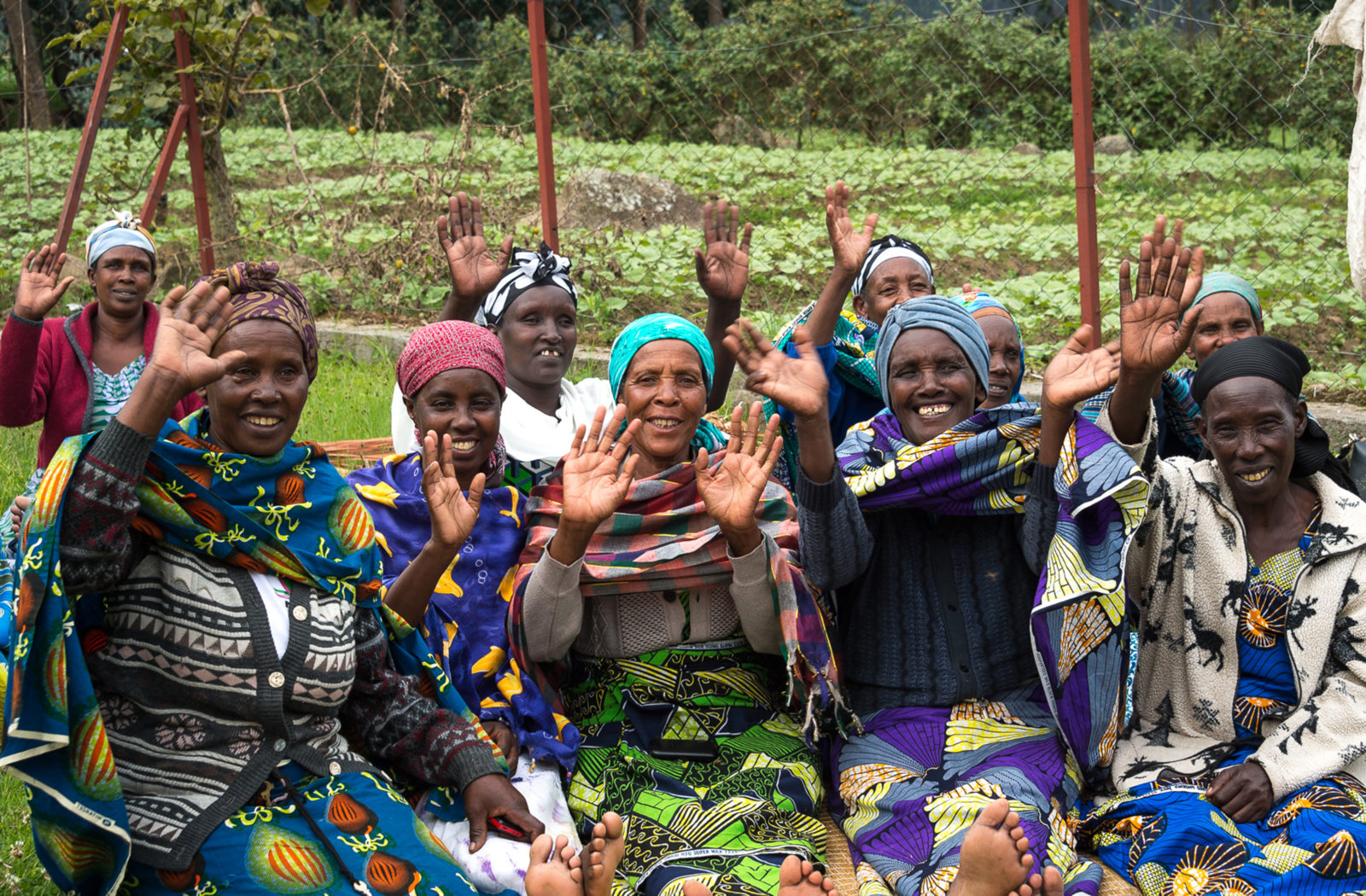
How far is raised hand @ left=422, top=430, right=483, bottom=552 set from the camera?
280 cm

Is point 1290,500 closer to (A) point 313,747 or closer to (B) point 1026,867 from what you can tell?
(B) point 1026,867

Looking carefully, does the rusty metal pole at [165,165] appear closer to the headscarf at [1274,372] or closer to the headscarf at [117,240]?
the headscarf at [117,240]

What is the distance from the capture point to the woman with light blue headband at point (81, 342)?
175 inches

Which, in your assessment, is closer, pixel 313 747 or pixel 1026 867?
pixel 1026 867

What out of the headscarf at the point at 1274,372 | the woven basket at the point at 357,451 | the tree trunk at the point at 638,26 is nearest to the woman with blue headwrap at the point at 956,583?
the headscarf at the point at 1274,372

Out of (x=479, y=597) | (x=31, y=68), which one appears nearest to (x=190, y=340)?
(x=479, y=597)

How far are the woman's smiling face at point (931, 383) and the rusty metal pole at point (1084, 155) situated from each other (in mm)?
1466

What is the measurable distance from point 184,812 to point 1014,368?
2786 millimetres

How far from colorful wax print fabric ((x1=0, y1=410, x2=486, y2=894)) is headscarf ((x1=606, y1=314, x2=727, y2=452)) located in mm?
922

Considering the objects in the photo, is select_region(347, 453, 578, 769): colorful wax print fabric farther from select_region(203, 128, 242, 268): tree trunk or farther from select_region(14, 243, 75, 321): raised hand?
select_region(203, 128, 242, 268): tree trunk

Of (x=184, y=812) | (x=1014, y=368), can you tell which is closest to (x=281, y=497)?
(x=184, y=812)

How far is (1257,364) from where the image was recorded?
118 inches

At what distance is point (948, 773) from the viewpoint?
2.95 meters

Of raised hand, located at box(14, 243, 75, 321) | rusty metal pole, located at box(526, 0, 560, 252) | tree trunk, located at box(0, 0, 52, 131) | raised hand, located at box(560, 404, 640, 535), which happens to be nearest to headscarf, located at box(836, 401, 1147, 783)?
raised hand, located at box(560, 404, 640, 535)
